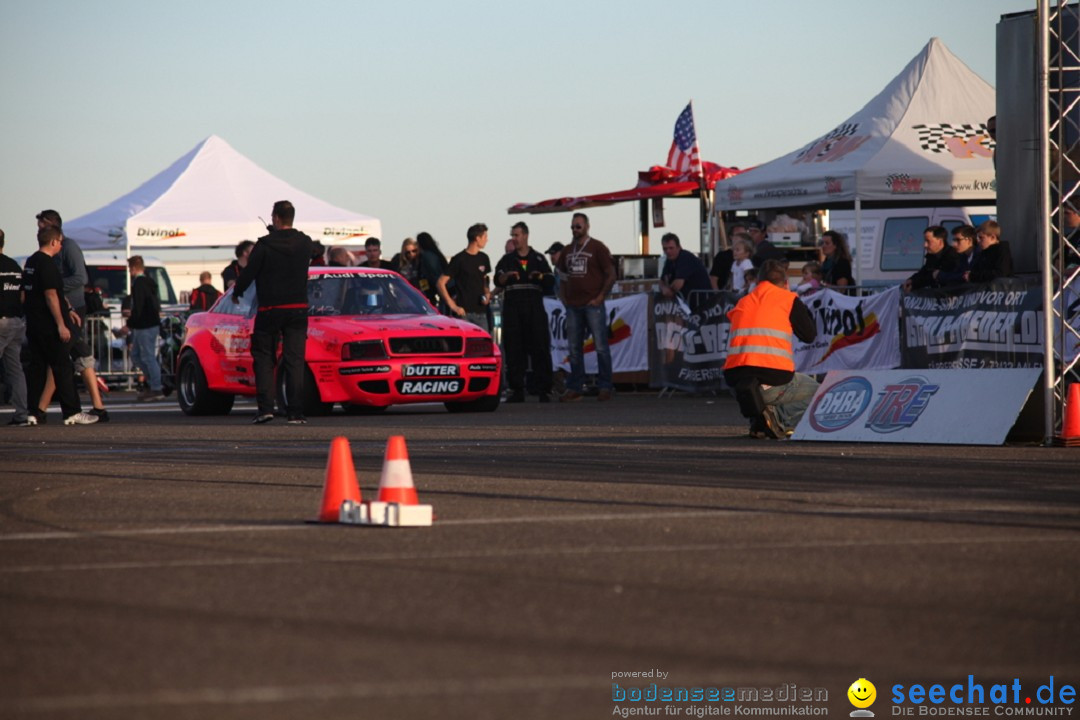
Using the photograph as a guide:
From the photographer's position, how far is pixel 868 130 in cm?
2552

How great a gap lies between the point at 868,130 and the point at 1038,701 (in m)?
21.5

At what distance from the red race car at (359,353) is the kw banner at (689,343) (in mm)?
3475

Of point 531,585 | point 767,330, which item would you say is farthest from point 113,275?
point 531,585

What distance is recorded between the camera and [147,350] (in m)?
24.8

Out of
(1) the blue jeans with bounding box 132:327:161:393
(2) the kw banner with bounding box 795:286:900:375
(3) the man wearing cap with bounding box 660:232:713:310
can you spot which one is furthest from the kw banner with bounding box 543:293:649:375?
(1) the blue jeans with bounding box 132:327:161:393

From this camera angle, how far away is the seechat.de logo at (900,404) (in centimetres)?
1362

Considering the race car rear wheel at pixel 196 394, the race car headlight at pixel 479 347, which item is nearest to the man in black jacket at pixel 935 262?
the race car headlight at pixel 479 347

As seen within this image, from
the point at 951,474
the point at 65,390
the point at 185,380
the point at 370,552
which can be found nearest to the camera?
the point at 370,552

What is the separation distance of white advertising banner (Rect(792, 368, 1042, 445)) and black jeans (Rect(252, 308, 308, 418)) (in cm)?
533

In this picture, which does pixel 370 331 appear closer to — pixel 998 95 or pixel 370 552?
pixel 998 95

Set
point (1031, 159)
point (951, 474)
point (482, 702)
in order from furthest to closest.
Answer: point (1031, 159)
point (951, 474)
point (482, 702)

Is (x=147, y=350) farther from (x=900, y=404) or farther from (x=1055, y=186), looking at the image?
(x=1055, y=186)

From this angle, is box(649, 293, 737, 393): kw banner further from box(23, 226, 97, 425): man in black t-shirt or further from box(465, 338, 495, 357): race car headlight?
box(23, 226, 97, 425): man in black t-shirt

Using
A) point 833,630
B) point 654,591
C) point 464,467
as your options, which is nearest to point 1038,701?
point 833,630
